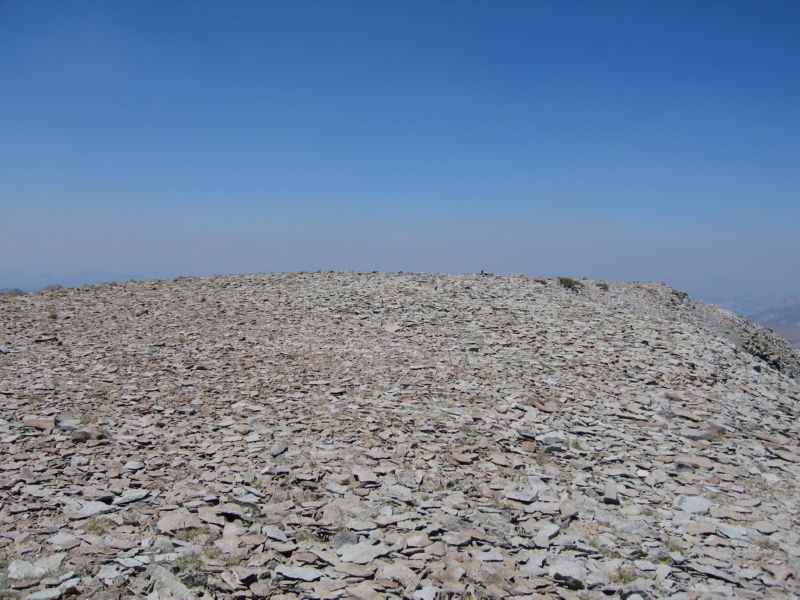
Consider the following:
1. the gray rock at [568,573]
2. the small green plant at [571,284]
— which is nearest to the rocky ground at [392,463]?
the gray rock at [568,573]

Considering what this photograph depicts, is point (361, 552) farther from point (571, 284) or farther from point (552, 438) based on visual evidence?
point (571, 284)

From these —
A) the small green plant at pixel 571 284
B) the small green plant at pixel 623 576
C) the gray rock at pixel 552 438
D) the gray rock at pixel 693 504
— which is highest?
the small green plant at pixel 571 284

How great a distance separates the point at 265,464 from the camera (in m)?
9.06

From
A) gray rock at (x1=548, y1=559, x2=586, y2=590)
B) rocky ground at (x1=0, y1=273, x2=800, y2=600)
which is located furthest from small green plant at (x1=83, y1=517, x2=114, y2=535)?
gray rock at (x1=548, y1=559, x2=586, y2=590)

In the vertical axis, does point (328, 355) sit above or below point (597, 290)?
below

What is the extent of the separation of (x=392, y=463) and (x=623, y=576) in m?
4.26

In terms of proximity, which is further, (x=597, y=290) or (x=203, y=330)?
(x=597, y=290)

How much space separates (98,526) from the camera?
273 inches

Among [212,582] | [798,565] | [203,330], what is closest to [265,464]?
[212,582]

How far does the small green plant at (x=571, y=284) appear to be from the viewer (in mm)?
30616

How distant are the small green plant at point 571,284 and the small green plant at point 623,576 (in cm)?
2515

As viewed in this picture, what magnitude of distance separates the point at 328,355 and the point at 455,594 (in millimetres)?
10583

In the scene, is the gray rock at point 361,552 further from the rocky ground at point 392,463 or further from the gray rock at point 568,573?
the gray rock at point 568,573

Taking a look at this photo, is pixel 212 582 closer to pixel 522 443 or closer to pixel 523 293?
pixel 522 443
